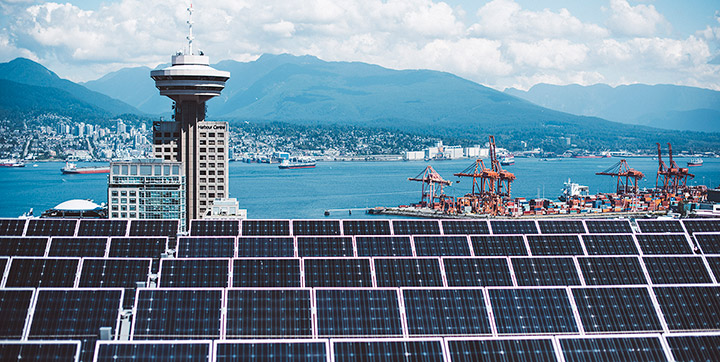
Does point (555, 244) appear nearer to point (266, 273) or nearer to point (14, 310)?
point (266, 273)

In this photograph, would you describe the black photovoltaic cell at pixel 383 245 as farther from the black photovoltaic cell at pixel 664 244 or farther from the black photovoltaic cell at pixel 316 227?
the black photovoltaic cell at pixel 664 244

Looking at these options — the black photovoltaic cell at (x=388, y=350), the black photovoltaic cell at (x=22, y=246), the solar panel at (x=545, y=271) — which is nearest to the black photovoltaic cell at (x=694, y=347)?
the black photovoltaic cell at (x=388, y=350)

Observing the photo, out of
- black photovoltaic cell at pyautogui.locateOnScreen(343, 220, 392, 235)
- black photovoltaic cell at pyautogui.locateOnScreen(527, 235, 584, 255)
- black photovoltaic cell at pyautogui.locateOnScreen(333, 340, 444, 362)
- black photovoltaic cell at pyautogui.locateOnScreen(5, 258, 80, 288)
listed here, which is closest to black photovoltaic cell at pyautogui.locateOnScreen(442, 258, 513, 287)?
black photovoltaic cell at pyautogui.locateOnScreen(527, 235, 584, 255)

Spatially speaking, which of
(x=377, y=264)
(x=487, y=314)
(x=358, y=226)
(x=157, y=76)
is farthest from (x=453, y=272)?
(x=157, y=76)

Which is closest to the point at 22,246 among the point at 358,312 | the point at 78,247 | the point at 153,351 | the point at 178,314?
the point at 78,247

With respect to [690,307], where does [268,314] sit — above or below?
below
